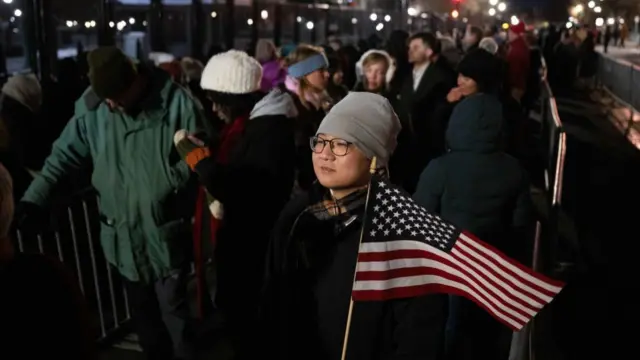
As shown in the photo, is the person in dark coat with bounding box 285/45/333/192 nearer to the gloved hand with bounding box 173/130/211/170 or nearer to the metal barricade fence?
the gloved hand with bounding box 173/130/211/170

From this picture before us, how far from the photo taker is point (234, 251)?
4.54 meters

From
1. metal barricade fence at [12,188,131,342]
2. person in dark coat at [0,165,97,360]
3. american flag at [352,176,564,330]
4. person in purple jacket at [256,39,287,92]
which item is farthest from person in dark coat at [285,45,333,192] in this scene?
person in dark coat at [0,165,97,360]

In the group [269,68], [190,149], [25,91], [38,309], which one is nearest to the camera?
[38,309]

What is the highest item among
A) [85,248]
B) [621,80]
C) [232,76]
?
[232,76]

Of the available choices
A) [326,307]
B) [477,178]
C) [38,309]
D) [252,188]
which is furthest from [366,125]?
[477,178]

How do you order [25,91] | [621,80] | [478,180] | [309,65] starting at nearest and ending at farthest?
1. [478,180]
2. [309,65]
3. [25,91]
4. [621,80]

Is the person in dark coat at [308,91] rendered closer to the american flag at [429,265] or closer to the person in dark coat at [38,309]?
the american flag at [429,265]

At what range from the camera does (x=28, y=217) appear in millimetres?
4199

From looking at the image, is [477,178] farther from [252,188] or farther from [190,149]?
[190,149]

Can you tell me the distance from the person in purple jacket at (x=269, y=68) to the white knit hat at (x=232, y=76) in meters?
1.50

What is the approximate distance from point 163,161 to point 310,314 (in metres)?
1.71

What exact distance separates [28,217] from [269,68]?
418 cm

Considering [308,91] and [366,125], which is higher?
[366,125]

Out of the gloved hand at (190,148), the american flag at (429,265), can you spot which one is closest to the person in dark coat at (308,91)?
the gloved hand at (190,148)
